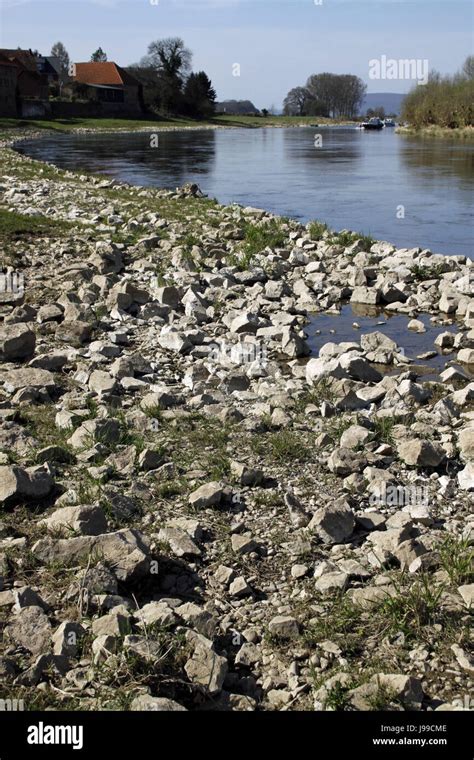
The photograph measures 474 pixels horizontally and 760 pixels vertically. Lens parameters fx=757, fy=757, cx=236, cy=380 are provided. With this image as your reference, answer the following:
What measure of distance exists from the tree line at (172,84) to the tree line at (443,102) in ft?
147

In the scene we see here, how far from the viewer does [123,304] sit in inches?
429

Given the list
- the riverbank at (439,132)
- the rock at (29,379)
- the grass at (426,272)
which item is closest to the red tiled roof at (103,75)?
the riverbank at (439,132)

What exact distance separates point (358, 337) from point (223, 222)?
25.2ft

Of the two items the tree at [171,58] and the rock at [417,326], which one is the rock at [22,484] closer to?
the rock at [417,326]

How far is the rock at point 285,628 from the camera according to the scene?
4332mm

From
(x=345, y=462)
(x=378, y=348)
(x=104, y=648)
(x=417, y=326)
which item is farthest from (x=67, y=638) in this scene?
(x=417, y=326)

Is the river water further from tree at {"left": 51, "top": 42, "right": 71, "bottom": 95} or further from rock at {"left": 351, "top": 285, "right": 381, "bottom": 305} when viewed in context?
tree at {"left": 51, "top": 42, "right": 71, "bottom": 95}

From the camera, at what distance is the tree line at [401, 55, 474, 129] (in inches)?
2662

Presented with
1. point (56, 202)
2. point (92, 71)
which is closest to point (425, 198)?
point (56, 202)

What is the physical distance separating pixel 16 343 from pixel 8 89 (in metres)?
88.5

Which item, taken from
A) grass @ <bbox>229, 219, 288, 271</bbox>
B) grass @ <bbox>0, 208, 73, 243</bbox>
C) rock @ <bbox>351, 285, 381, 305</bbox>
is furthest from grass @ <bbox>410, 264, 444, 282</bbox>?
grass @ <bbox>0, 208, 73, 243</bbox>

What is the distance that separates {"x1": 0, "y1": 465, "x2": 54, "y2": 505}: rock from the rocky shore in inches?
0.5

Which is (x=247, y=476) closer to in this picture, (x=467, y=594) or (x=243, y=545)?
(x=243, y=545)

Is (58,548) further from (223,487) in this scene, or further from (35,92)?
(35,92)
